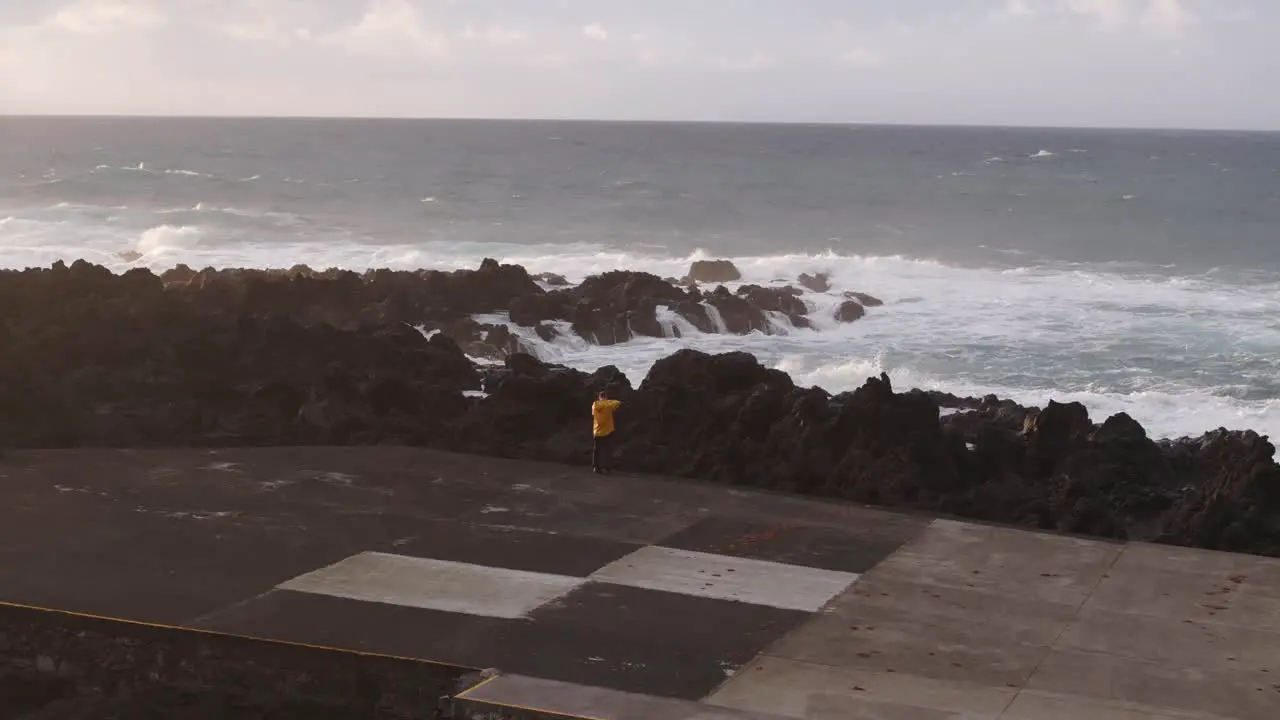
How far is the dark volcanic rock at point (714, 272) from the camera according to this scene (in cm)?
3909

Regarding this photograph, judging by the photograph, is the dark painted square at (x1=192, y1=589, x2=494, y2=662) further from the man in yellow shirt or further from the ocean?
the ocean

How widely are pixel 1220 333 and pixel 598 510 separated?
2309 cm

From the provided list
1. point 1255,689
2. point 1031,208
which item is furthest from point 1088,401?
point 1031,208

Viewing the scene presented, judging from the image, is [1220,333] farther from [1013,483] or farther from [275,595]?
[275,595]

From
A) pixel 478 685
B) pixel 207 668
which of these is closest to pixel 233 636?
pixel 207 668

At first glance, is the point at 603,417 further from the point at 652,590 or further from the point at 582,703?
the point at 582,703

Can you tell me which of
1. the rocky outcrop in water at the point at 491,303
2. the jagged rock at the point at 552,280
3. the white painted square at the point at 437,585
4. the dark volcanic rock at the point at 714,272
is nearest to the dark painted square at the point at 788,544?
the white painted square at the point at 437,585

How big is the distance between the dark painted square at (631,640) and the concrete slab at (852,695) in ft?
0.68

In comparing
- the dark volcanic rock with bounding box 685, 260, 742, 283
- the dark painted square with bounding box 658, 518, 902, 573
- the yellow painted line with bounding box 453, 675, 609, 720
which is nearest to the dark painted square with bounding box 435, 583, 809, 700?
the yellow painted line with bounding box 453, 675, 609, 720

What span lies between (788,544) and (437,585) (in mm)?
2759

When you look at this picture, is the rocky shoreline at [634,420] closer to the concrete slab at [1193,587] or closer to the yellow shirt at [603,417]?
the yellow shirt at [603,417]

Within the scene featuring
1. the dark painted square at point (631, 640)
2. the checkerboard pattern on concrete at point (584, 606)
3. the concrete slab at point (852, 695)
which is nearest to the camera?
the concrete slab at point (852, 695)

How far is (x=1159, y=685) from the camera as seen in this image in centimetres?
Answer: 780

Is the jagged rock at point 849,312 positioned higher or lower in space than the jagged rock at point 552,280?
lower
